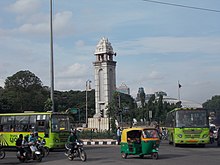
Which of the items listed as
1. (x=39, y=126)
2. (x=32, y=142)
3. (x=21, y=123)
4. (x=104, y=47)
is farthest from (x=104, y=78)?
(x=32, y=142)

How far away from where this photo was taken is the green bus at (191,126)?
2642cm

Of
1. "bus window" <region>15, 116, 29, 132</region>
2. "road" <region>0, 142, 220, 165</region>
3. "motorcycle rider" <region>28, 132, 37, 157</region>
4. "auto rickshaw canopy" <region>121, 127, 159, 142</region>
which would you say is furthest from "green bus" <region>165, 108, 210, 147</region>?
"motorcycle rider" <region>28, 132, 37, 157</region>

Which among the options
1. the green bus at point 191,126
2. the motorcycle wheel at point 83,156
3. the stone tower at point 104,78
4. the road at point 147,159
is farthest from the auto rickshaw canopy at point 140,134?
the stone tower at point 104,78

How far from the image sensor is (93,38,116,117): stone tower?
251 ft

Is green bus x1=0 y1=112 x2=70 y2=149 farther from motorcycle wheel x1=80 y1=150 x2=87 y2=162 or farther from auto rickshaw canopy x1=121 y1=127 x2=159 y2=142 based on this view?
auto rickshaw canopy x1=121 y1=127 x2=159 y2=142

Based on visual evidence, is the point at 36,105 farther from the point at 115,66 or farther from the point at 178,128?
the point at 178,128

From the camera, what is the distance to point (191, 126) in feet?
87.6

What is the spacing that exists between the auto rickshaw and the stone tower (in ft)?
183

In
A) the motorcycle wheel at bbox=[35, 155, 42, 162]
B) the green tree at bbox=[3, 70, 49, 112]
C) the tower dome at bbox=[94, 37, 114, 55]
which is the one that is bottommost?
the motorcycle wheel at bbox=[35, 155, 42, 162]

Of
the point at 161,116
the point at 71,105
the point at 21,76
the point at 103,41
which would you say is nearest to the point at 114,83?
the point at 103,41

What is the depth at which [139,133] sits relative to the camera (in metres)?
19.4

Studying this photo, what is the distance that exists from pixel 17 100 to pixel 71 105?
35.6 meters

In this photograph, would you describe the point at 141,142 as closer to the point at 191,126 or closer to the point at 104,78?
the point at 191,126

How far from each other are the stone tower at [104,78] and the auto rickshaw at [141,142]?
55.9 meters
